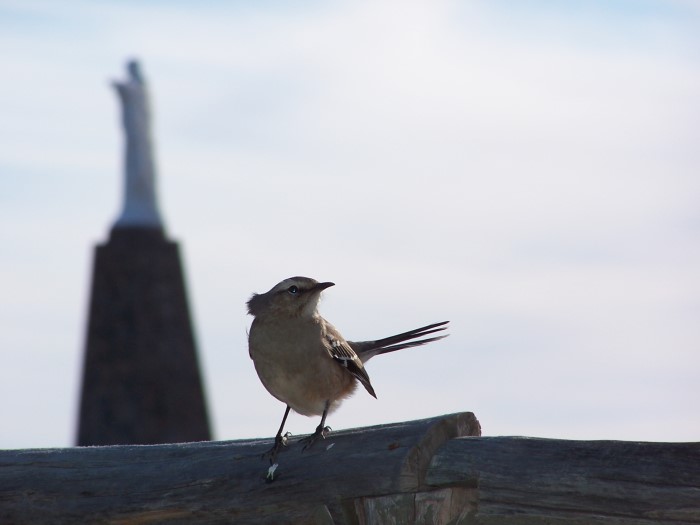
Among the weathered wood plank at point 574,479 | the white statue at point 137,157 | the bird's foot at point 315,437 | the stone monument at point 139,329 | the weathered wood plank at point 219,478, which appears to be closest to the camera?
the weathered wood plank at point 574,479

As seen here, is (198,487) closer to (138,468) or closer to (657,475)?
(138,468)

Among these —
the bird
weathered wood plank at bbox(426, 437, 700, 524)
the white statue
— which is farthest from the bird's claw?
the white statue

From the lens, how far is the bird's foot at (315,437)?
208 inches

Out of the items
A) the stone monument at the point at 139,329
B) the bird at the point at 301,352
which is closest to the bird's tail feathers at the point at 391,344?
the bird at the point at 301,352

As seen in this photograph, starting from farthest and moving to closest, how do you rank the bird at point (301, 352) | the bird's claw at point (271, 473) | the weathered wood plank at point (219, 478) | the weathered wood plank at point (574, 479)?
1. the bird at point (301, 352)
2. the bird's claw at point (271, 473)
3. the weathered wood plank at point (219, 478)
4. the weathered wood plank at point (574, 479)

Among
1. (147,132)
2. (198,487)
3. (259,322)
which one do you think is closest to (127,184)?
(147,132)

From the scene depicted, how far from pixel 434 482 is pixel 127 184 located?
15.7 meters

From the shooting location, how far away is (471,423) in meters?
5.05

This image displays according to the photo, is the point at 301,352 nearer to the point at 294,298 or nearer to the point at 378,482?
the point at 294,298

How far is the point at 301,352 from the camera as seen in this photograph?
6.36 m

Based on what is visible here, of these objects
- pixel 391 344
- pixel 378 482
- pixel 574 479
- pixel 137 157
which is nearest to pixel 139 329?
pixel 137 157

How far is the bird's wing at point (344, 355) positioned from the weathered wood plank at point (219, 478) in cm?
118

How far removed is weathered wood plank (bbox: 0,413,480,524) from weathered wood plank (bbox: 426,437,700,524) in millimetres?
172

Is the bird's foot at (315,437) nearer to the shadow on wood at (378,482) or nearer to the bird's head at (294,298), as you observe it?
the shadow on wood at (378,482)
